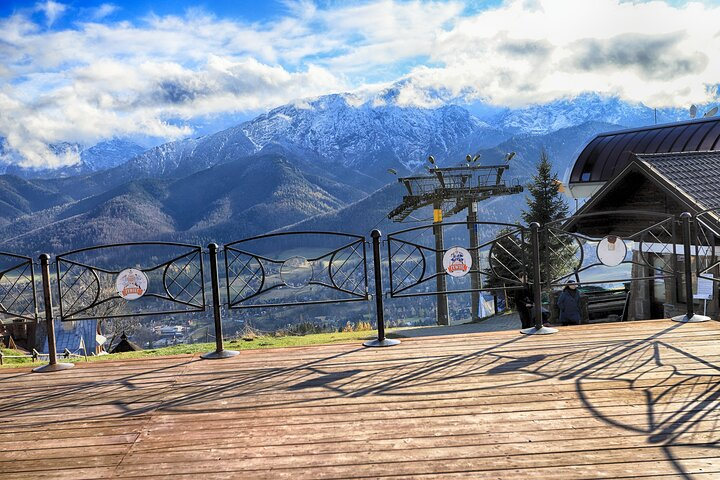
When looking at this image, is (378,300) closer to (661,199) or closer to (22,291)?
(22,291)

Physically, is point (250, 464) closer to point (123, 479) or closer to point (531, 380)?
point (123, 479)

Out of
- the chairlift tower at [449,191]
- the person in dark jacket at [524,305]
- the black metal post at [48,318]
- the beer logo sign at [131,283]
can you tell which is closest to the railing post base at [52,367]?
the black metal post at [48,318]

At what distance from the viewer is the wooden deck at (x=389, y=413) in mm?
3141

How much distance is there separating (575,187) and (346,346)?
1973 cm

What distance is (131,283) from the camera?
6203 millimetres

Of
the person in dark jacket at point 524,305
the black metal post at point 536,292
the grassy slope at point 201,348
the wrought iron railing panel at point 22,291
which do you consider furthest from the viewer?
the person in dark jacket at point 524,305

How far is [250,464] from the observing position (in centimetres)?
322

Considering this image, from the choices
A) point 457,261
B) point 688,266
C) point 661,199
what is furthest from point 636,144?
point 457,261

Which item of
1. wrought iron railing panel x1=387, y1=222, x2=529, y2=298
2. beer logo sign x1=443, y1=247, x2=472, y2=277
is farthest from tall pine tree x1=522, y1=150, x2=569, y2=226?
beer logo sign x1=443, y1=247, x2=472, y2=277

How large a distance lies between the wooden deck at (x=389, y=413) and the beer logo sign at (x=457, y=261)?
85cm

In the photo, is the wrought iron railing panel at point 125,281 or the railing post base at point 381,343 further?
the railing post base at point 381,343

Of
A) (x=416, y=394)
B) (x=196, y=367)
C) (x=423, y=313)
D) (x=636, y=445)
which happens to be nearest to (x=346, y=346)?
(x=196, y=367)

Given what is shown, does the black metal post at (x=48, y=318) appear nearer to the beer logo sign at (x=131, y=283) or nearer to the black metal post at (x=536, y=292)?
the beer logo sign at (x=131, y=283)

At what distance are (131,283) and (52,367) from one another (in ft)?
3.57
